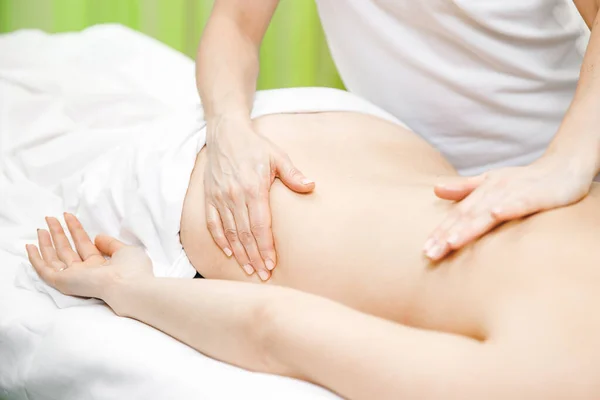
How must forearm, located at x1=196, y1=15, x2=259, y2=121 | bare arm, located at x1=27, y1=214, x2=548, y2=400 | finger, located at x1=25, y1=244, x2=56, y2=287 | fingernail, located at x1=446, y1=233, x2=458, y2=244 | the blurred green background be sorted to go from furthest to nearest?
the blurred green background
forearm, located at x1=196, y1=15, x2=259, y2=121
finger, located at x1=25, y1=244, x2=56, y2=287
fingernail, located at x1=446, y1=233, x2=458, y2=244
bare arm, located at x1=27, y1=214, x2=548, y2=400

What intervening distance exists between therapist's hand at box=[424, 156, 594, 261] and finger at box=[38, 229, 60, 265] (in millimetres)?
662

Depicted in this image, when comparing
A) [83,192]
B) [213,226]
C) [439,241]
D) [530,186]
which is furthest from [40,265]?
[530,186]

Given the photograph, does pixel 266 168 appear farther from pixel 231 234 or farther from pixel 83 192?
pixel 83 192

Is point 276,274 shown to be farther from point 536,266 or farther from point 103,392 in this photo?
point 536,266

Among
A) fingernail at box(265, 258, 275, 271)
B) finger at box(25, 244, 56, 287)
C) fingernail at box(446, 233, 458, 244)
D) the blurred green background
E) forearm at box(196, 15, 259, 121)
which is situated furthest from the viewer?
the blurred green background

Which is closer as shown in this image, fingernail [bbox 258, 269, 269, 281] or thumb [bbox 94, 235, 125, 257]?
fingernail [bbox 258, 269, 269, 281]

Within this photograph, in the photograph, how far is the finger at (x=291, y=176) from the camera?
44.9 inches

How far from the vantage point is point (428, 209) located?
1.05 meters

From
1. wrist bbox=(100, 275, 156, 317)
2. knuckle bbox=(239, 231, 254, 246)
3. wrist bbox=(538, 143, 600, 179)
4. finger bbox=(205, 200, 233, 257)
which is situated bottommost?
wrist bbox=(100, 275, 156, 317)

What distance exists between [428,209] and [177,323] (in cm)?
38

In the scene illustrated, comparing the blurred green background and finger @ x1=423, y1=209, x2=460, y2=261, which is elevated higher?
finger @ x1=423, y1=209, x2=460, y2=261

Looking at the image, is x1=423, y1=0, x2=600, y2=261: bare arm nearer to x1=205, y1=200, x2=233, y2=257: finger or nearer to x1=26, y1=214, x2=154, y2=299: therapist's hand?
x1=205, y1=200, x2=233, y2=257: finger

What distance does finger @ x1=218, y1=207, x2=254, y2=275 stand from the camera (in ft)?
3.79

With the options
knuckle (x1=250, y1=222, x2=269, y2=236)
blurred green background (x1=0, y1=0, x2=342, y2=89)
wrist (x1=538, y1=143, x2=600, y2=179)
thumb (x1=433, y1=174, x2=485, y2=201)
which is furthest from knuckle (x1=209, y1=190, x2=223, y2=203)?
blurred green background (x1=0, y1=0, x2=342, y2=89)
